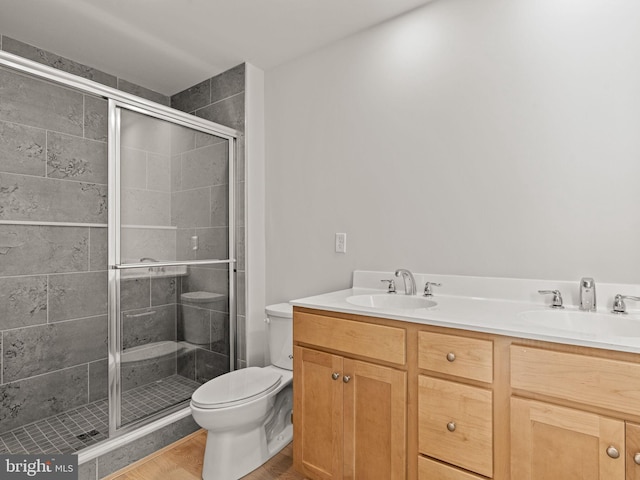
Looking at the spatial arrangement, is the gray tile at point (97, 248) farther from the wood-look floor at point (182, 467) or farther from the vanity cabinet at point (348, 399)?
the vanity cabinet at point (348, 399)

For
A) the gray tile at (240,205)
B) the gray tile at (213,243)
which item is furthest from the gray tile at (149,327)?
the gray tile at (240,205)

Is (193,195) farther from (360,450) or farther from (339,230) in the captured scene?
(360,450)

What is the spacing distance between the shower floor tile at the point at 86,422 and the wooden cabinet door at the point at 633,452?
2080mm

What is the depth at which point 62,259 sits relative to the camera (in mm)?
2316

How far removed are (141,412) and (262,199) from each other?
1486 millimetres

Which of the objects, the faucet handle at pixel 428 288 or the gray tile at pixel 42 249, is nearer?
the faucet handle at pixel 428 288

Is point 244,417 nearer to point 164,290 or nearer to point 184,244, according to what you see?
point 164,290

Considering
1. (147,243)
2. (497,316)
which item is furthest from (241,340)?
(497,316)

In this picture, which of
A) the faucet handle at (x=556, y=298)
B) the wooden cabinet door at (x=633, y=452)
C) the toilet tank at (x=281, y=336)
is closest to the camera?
the wooden cabinet door at (x=633, y=452)

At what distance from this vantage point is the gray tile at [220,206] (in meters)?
2.36

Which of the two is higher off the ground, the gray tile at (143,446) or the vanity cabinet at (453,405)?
the vanity cabinet at (453,405)

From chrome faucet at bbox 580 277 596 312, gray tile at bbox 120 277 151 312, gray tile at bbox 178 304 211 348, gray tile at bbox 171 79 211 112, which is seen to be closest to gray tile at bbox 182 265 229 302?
gray tile at bbox 178 304 211 348

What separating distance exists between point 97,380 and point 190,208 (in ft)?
4.43

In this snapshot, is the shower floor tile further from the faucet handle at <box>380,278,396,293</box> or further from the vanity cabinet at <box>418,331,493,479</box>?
the vanity cabinet at <box>418,331,493,479</box>
